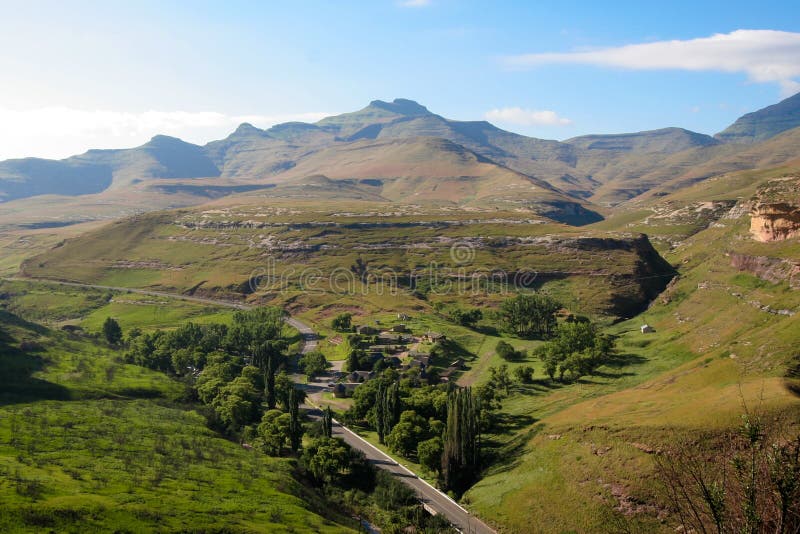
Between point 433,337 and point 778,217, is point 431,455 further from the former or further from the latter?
point 778,217

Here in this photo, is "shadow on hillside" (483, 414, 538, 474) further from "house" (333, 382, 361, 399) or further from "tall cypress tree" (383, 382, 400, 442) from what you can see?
"house" (333, 382, 361, 399)

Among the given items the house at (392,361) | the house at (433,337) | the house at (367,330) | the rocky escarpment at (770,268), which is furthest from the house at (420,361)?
the rocky escarpment at (770,268)

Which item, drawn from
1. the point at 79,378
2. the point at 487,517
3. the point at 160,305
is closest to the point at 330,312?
the point at 160,305

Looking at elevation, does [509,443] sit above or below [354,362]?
below

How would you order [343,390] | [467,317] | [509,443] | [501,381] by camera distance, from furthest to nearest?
1. [467,317]
2. [343,390]
3. [501,381]
4. [509,443]

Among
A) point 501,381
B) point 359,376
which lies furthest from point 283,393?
point 501,381

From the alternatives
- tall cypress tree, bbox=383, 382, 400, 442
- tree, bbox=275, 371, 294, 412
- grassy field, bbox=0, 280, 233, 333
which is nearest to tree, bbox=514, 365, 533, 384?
tall cypress tree, bbox=383, 382, 400, 442
